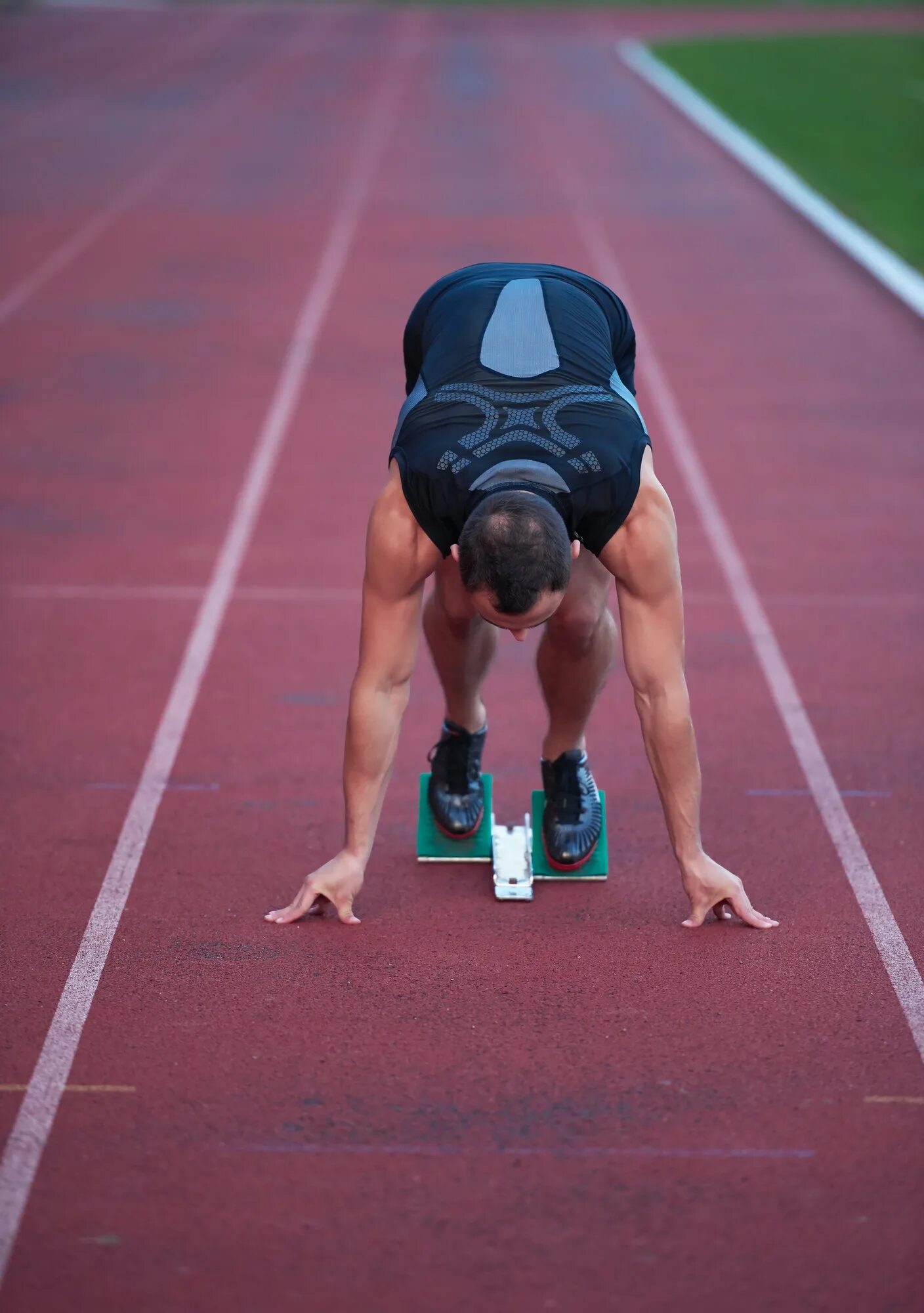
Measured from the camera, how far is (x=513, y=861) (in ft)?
13.0

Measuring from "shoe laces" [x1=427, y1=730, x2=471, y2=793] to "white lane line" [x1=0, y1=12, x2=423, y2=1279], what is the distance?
832 millimetres

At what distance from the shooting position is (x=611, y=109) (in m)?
21.8

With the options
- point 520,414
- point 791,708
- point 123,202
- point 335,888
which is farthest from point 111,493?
point 123,202

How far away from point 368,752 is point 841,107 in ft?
67.5

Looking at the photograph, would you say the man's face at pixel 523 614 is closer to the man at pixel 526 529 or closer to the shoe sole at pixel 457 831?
the man at pixel 526 529

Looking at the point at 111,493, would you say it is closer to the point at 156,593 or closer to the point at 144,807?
the point at 156,593

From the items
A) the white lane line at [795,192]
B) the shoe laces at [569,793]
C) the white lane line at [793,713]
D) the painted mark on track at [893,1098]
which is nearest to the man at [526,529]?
the shoe laces at [569,793]

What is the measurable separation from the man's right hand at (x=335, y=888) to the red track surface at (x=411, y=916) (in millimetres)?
60

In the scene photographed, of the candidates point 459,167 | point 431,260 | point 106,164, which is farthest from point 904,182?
point 106,164

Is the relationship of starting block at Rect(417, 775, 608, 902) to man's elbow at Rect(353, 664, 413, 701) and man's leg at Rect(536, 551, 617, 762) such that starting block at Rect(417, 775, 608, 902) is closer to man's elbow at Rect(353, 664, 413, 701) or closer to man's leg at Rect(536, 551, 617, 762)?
man's leg at Rect(536, 551, 617, 762)

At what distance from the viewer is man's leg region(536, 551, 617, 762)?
371 centimetres

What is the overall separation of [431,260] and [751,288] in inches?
98.7

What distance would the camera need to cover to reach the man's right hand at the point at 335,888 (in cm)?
355

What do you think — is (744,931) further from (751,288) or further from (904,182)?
(904,182)
